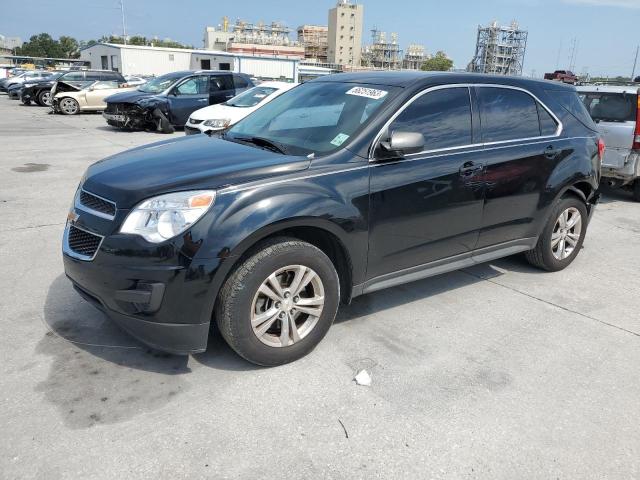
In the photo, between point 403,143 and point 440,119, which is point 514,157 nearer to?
point 440,119

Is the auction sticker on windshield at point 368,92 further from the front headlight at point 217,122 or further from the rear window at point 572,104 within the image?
the front headlight at point 217,122

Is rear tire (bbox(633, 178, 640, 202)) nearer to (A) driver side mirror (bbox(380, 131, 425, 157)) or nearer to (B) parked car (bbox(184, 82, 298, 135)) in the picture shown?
(A) driver side mirror (bbox(380, 131, 425, 157))

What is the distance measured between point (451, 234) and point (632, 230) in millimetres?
4332

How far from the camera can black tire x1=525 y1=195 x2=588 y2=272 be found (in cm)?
476

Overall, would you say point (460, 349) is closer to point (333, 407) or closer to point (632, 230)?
point (333, 407)

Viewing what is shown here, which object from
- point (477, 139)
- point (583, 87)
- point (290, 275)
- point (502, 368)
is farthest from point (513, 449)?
point (583, 87)

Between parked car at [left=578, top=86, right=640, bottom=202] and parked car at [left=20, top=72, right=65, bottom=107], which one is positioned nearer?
parked car at [left=578, top=86, right=640, bottom=202]

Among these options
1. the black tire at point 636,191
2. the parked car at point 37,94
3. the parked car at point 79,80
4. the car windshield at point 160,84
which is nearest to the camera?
the black tire at point 636,191

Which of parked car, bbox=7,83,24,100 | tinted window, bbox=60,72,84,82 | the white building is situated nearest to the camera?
tinted window, bbox=60,72,84,82

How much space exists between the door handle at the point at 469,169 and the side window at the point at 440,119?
0.16m

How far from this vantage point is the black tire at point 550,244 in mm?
4762

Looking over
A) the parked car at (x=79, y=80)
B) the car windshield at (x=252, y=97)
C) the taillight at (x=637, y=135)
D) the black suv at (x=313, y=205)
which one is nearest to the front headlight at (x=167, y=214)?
the black suv at (x=313, y=205)

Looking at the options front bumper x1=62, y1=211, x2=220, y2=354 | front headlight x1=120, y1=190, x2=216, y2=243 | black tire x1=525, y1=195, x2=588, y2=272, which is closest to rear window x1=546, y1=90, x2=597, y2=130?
black tire x1=525, y1=195, x2=588, y2=272

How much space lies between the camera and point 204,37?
14938 cm
